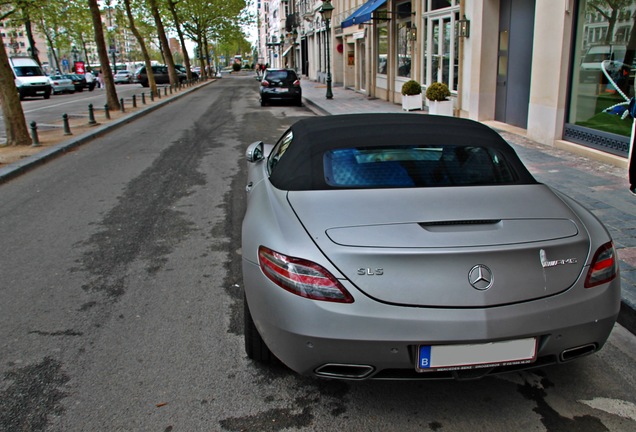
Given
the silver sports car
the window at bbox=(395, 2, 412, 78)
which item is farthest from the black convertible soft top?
the window at bbox=(395, 2, 412, 78)

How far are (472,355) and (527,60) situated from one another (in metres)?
11.3

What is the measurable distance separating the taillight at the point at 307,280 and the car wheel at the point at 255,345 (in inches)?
27.4

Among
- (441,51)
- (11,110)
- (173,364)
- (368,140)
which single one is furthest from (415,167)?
(441,51)

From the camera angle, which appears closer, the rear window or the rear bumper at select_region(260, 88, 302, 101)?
the rear window

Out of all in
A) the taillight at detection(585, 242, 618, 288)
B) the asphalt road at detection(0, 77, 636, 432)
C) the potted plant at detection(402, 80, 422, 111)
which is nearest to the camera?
the taillight at detection(585, 242, 618, 288)

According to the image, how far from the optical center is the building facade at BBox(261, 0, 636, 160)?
9.31 m

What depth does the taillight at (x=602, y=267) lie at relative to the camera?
2.70 m

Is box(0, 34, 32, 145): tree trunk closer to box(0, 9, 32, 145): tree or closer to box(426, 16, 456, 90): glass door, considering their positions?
box(0, 9, 32, 145): tree

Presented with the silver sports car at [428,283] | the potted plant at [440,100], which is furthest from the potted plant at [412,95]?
the silver sports car at [428,283]

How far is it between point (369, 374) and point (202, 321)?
1.83m

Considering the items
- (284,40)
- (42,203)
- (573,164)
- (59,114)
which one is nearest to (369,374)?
(42,203)

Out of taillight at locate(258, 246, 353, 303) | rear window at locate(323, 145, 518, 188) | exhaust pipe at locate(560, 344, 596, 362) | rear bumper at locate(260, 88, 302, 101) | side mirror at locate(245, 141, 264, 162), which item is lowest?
rear bumper at locate(260, 88, 302, 101)

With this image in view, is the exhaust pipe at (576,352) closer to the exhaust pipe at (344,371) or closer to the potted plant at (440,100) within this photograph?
the exhaust pipe at (344,371)

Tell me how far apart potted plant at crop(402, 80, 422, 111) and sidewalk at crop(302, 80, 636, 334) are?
4560mm
